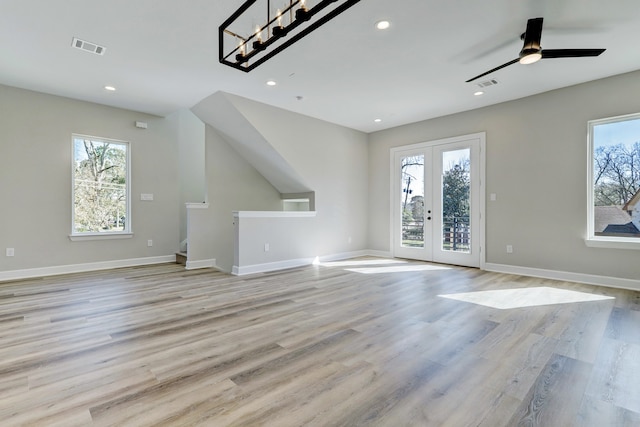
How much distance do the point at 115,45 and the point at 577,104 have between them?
19.9 feet

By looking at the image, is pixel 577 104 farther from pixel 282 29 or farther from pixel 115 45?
pixel 115 45

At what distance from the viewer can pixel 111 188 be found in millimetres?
5559

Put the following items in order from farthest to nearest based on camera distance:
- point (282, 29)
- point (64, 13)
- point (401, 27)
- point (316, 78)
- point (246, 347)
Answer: point (316, 78) < point (401, 27) < point (64, 13) < point (246, 347) < point (282, 29)

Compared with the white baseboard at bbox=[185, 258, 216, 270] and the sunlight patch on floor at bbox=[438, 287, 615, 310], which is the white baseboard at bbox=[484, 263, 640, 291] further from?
the white baseboard at bbox=[185, 258, 216, 270]

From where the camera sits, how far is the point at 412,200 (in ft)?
21.1

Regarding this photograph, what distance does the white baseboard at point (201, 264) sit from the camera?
218 inches

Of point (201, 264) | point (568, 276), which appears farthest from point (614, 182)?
point (201, 264)

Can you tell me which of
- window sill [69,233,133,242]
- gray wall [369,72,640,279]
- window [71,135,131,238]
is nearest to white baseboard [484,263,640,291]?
gray wall [369,72,640,279]

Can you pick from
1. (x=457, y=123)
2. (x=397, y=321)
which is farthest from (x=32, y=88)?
(x=457, y=123)

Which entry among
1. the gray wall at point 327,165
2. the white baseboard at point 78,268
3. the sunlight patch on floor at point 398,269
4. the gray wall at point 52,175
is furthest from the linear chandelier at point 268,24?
the white baseboard at point 78,268

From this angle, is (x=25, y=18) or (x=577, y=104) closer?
(x=25, y=18)

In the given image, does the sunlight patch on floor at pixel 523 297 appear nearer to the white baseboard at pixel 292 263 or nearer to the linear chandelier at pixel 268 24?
the white baseboard at pixel 292 263

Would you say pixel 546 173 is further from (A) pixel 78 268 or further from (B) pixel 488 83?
(A) pixel 78 268

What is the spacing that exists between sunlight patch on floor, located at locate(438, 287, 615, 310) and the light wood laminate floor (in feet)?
0.13
